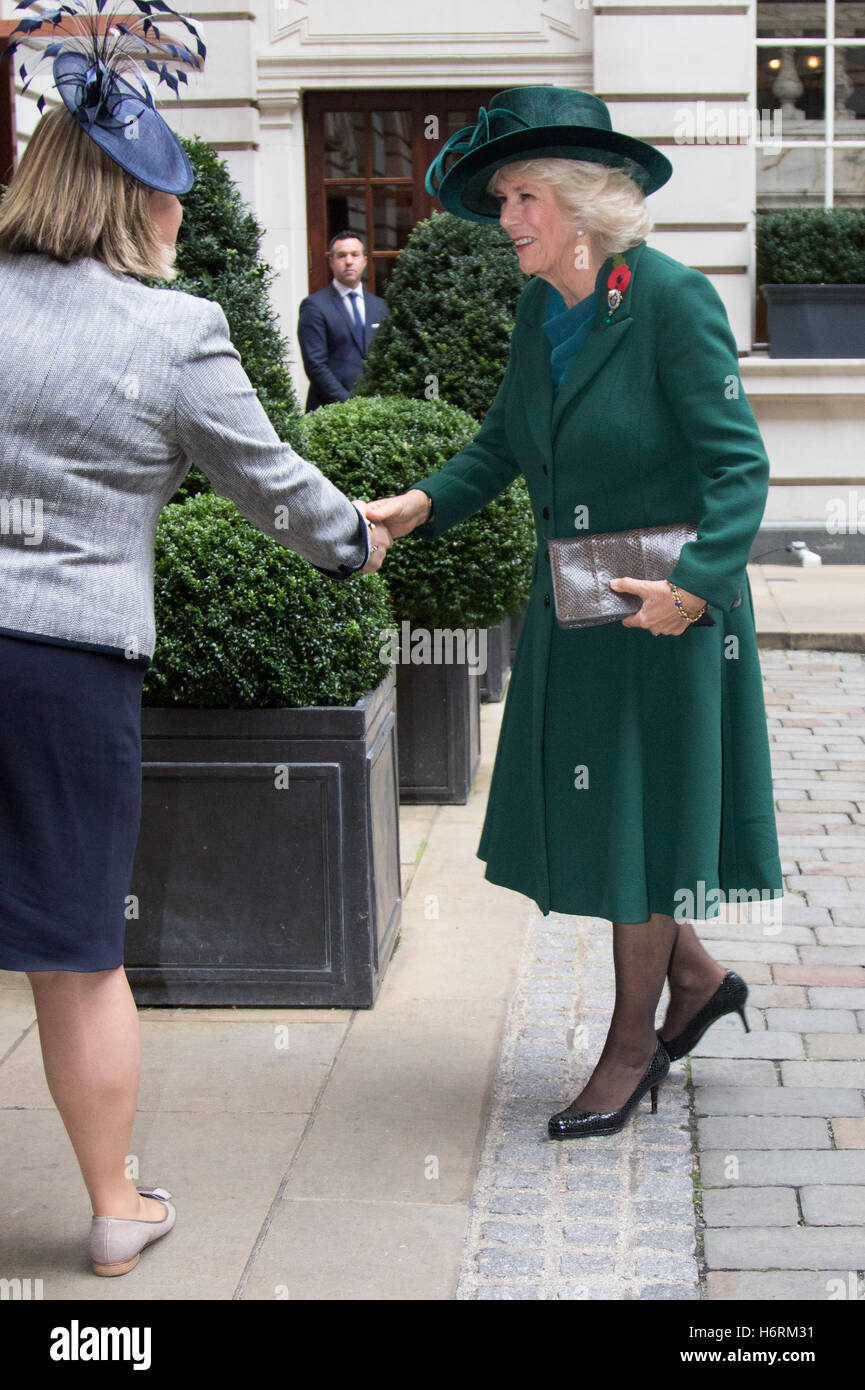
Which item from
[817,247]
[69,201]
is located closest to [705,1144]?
[69,201]

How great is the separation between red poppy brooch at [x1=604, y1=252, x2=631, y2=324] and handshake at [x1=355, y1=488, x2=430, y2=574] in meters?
0.60

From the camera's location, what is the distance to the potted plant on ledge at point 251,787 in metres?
3.81

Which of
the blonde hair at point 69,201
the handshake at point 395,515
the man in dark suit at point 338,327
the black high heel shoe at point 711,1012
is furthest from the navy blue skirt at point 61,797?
the man in dark suit at point 338,327

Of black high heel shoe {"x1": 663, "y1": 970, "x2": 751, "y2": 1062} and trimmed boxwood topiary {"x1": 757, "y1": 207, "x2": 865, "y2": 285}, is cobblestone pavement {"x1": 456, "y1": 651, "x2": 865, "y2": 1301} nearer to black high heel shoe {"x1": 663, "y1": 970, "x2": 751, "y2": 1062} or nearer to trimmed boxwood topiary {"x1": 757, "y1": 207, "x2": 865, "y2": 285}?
black high heel shoe {"x1": 663, "y1": 970, "x2": 751, "y2": 1062}

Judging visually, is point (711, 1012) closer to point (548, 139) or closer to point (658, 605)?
point (658, 605)

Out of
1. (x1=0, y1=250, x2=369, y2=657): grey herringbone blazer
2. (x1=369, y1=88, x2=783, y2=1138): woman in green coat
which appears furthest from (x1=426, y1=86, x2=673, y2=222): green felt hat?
(x1=0, y1=250, x2=369, y2=657): grey herringbone blazer

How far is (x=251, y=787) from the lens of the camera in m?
3.86

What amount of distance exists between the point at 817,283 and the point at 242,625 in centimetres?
839

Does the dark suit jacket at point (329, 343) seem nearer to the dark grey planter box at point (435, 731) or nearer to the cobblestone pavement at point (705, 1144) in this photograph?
the dark grey planter box at point (435, 731)

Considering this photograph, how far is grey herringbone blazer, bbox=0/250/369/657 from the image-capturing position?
2.38 metres

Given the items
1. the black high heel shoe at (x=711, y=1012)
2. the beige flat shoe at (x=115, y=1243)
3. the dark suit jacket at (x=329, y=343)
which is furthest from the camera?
the dark suit jacket at (x=329, y=343)

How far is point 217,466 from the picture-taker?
A: 2.59 m

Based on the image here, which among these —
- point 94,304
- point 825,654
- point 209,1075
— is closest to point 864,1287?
point 209,1075

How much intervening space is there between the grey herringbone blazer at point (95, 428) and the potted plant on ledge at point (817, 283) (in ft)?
30.4
